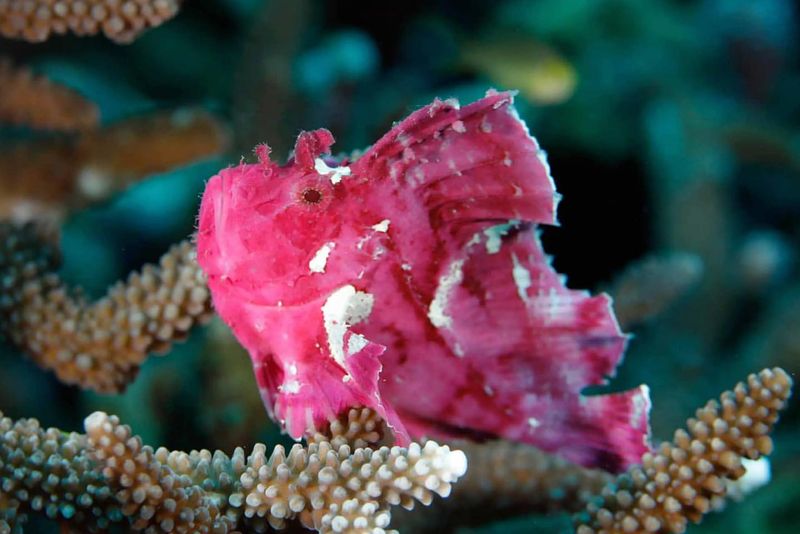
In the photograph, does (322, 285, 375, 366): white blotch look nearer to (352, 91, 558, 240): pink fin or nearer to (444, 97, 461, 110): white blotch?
(352, 91, 558, 240): pink fin

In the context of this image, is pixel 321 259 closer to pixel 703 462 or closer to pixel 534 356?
pixel 534 356

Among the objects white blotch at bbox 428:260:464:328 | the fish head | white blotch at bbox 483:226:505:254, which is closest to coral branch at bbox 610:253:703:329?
white blotch at bbox 483:226:505:254

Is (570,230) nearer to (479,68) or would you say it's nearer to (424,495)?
(479,68)

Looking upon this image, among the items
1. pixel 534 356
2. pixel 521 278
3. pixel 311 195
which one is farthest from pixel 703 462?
pixel 311 195

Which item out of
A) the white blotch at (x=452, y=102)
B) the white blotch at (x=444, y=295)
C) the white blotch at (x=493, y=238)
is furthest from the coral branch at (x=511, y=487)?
the white blotch at (x=452, y=102)

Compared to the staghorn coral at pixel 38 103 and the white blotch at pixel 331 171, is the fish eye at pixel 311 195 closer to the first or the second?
the white blotch at pixel 331 171

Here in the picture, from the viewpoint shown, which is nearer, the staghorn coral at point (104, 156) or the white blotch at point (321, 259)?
the white blotch at point (321, 259)
